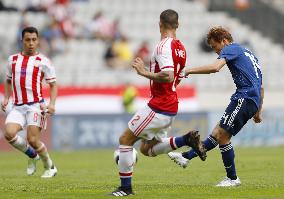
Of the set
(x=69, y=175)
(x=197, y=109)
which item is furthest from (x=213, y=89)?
(x=69, y=175)

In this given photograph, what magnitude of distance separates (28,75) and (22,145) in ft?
4.16

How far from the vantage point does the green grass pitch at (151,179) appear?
38.6ft

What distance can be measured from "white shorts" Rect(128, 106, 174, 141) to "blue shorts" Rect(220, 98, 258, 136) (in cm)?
147

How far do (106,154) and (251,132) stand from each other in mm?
6311

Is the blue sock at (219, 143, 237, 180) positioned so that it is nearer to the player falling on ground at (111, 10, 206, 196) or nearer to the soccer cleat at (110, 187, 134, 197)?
the player falling on ground at (111, 10, 206, 196)

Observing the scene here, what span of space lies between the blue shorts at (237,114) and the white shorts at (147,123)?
1475mm

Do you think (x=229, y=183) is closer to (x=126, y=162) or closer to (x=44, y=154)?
(x=126, y=162)

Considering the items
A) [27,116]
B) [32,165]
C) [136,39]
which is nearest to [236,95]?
[27,116]

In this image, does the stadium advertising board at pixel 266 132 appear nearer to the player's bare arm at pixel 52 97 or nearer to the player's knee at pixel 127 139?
the player's bare arm at pixel 52 97

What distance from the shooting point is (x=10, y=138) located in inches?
600

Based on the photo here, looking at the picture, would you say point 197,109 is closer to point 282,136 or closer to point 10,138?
point 282,136

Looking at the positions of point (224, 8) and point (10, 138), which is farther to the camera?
point (224, 8)

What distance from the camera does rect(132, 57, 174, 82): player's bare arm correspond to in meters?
11.0

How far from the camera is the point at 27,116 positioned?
15.3 m
